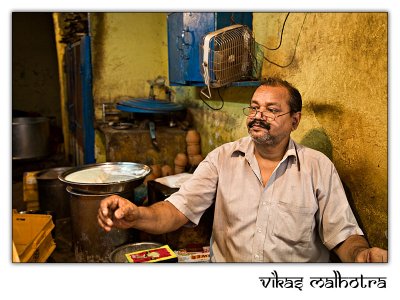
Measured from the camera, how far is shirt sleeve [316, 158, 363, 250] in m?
1.88

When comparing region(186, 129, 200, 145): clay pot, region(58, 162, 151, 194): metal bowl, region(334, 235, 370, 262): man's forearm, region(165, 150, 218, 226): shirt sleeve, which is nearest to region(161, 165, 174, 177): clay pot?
region(186, 129, 200, 145): clay pot

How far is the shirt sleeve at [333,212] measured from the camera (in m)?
1.88

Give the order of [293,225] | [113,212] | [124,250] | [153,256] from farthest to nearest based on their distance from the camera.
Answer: [124,250] < [153,256] < [293,225] < [113,212]

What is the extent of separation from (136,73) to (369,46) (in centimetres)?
378

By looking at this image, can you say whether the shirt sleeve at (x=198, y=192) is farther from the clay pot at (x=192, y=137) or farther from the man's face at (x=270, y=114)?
the clay pot at (x=192, y=137)

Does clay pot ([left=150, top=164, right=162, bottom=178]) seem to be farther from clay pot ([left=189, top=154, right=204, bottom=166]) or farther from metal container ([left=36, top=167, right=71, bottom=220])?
metal container ([left=36, top=167, right=71, bottom=220])

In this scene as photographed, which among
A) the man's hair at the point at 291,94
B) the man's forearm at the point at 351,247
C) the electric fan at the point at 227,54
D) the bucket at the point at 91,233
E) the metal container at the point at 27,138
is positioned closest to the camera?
the man's forearm at the point at 351,247

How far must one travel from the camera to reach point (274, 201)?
2012mm

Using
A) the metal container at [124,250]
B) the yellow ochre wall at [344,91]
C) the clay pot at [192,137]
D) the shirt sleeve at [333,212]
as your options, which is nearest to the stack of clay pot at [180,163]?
the clay pot at [192,137]

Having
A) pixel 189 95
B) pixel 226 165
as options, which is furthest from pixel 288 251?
pixel 189 95

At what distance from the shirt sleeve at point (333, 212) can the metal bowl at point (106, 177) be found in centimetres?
156

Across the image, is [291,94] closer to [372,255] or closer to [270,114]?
[270,114]

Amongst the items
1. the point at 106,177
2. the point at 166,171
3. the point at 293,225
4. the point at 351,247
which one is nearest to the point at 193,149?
the point at 166,171

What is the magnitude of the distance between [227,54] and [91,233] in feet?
5.99
